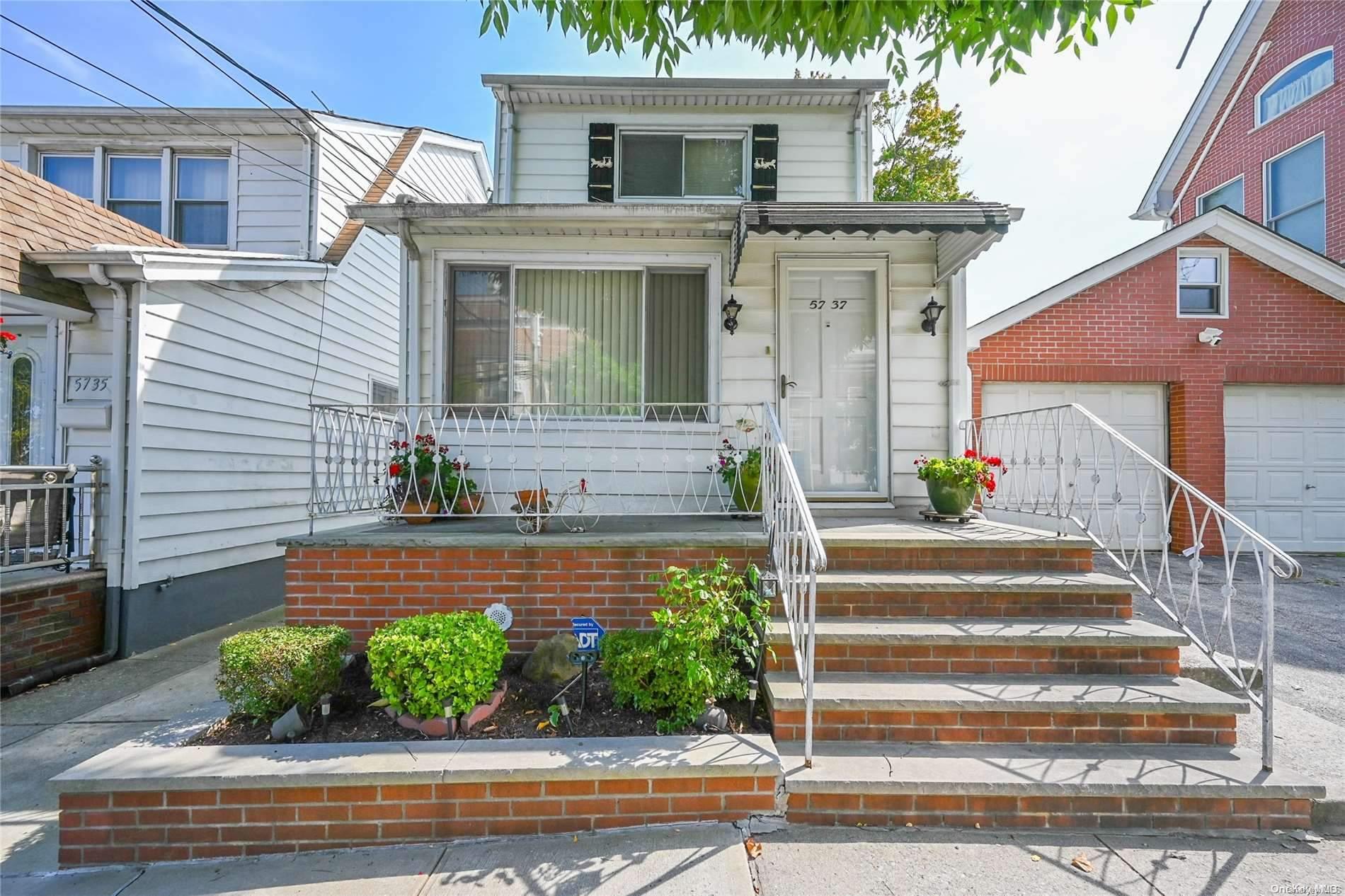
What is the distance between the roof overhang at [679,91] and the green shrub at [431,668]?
571 centimetres

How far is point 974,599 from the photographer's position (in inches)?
134

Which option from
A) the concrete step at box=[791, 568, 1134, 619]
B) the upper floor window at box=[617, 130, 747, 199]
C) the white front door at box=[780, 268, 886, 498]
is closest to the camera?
the concrete step at box=[791, 568, 1134, 619]

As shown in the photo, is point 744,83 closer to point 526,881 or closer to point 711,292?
point 711,292

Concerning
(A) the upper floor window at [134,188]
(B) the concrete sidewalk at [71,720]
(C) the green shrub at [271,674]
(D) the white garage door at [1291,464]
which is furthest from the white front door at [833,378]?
(A) the upper floor window at [134,188]

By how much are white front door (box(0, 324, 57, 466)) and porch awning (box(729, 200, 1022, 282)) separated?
21.4 ft

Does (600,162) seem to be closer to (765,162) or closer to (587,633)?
(765,162)

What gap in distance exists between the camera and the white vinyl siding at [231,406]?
193 inches

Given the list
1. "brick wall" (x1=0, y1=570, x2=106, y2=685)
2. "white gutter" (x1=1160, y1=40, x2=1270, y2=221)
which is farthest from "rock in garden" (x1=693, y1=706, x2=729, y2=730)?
"white gutter" (x1=1160, y1=40, x2=1270, y2=221)

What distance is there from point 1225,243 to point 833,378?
6.30 m

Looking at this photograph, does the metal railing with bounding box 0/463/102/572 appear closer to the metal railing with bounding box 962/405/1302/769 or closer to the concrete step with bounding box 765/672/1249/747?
the concrete step with bounding box 765/672/1249/747

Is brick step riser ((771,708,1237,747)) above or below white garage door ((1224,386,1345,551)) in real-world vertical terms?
below

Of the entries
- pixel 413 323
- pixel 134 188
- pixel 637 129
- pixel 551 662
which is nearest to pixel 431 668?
pixel 551 662

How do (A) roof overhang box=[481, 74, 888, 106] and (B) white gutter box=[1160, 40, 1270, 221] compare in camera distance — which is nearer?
(A) roof overhang box=[481, 74, 888, 106]

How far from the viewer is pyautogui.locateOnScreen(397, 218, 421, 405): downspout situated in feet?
16.5
